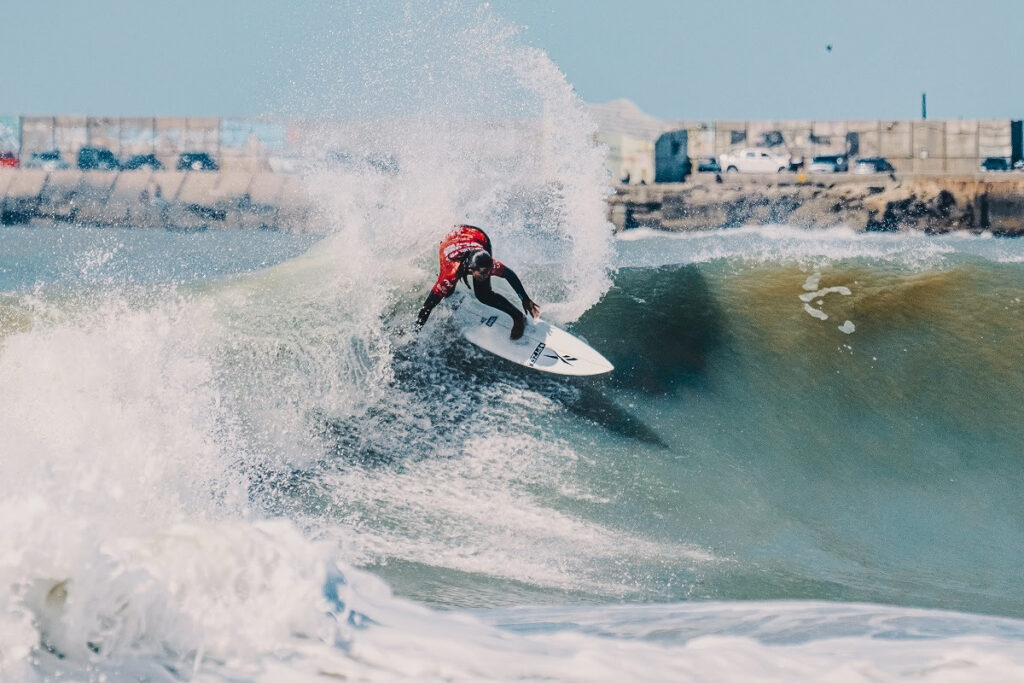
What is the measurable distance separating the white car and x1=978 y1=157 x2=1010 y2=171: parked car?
4.82 metres

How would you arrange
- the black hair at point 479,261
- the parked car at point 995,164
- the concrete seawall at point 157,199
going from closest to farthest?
the black hair at point 479,261 → the parked car at point 995,164 → the concrete seawall at point 157,199

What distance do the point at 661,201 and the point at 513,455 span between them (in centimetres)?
1901

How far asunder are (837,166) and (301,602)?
26.5 m

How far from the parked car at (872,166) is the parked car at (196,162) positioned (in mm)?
17316

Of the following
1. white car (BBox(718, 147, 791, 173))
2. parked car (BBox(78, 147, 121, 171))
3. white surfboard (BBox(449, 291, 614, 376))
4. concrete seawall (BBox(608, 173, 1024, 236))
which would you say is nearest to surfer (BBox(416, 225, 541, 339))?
white surfboard (BBox(449, 291, 614, 376))

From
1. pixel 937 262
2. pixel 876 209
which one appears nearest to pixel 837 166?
pixel 876 209

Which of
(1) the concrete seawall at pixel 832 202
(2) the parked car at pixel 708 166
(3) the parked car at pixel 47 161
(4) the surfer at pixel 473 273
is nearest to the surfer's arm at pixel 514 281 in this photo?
(4) the surfer at pixel 473 273

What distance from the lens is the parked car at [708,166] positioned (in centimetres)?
2859

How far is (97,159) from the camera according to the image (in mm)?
32250

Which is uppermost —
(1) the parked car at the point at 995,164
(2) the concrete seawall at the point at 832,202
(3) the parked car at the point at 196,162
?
(3) the parked car at the point at 196,162

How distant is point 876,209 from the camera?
23.7m

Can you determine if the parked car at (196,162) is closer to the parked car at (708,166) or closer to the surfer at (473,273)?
the parked car at (708,166)

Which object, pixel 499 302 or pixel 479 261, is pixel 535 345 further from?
pixel 479 261

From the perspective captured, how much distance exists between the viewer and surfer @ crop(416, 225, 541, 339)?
765cm
